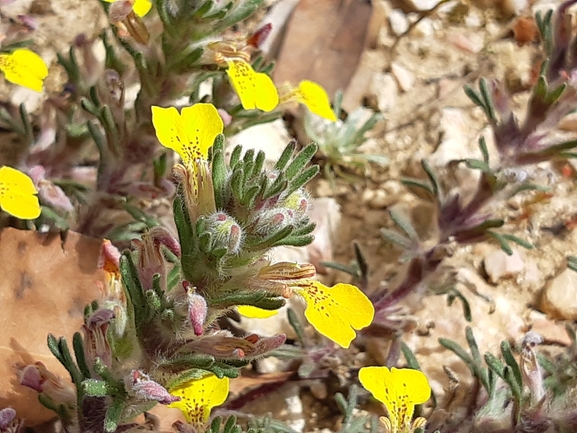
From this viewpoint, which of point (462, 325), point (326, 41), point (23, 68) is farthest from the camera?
point (326, 41)

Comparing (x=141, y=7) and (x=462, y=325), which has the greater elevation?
(x=141, y=7)

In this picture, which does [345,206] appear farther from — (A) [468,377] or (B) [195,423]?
(B) [195,423]

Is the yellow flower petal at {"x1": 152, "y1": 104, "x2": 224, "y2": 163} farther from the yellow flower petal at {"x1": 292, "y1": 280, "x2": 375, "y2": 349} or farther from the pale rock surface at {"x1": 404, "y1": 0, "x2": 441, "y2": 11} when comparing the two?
the pale rock surface at {"x1": 404, "y1": 0, "x2": 441, "y2": 11}

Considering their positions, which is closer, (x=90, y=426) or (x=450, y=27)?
(x=90, y=426)

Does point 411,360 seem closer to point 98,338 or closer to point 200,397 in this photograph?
point 200,397

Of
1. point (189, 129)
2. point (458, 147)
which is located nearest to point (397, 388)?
point (189, 129)

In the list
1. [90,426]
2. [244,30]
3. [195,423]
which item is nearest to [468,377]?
[195,423]
